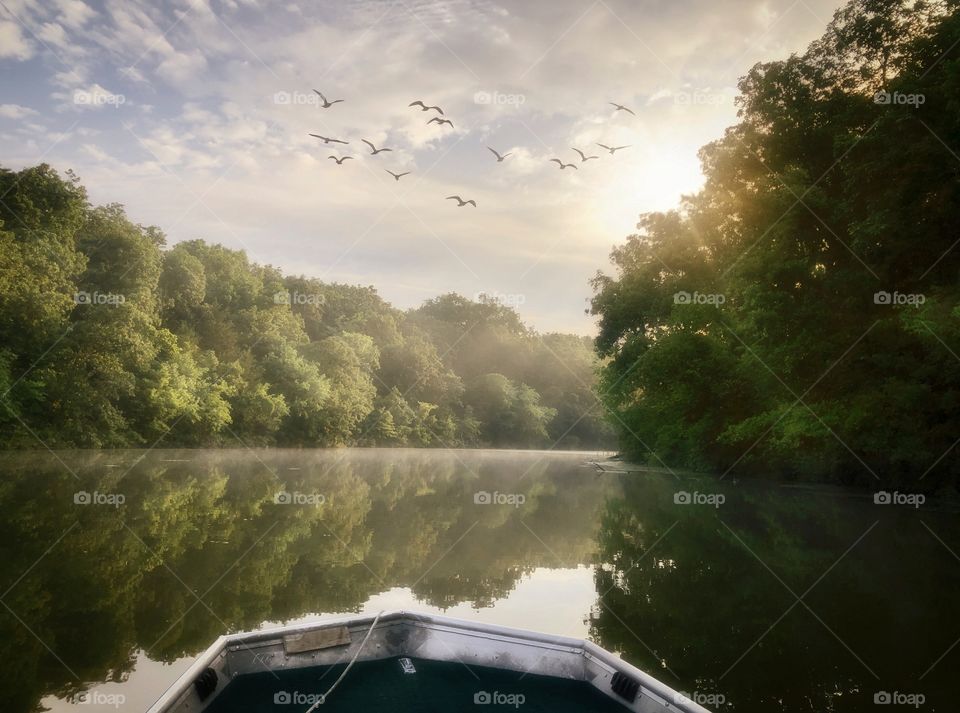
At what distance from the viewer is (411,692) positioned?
4.98m

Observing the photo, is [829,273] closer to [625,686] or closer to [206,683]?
[625,686]

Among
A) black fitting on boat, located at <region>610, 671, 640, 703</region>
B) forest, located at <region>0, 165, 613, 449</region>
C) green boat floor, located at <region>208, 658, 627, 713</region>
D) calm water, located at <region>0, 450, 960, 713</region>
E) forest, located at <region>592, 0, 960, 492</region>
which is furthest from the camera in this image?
forest, located at <region>0, 165, 613, 449</region>

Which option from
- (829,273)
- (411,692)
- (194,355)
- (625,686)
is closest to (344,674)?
(411,692)

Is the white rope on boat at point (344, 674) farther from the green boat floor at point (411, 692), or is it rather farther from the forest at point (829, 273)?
the forest at point (829, 273)

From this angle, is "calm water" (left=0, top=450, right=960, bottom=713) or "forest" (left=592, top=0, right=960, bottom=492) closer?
"calm water" (left=0, top=450, right=960, bottom=713)

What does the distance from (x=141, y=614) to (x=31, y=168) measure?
3524cm

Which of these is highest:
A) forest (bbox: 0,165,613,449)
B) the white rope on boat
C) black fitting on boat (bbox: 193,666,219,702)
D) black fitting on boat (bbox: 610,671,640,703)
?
forest (bbox: 0,165,613,449)

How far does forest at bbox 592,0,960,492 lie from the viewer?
59.8 feet

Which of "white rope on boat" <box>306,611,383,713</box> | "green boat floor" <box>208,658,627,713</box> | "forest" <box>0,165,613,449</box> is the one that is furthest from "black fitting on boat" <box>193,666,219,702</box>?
"forest" <box>0,165,613,449</box>

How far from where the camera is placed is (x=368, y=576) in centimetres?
1012

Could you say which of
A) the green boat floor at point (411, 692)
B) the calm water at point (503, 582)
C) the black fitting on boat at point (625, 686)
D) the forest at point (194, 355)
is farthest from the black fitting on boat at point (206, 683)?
the forest at point (194, 355)

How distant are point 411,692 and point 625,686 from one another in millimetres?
1581

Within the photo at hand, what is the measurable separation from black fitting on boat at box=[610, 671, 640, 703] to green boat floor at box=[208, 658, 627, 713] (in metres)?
0.09

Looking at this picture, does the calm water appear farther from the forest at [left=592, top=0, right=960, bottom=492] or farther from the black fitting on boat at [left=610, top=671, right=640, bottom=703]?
the forest at [left=592, top=0, right=960, bottom=492]
